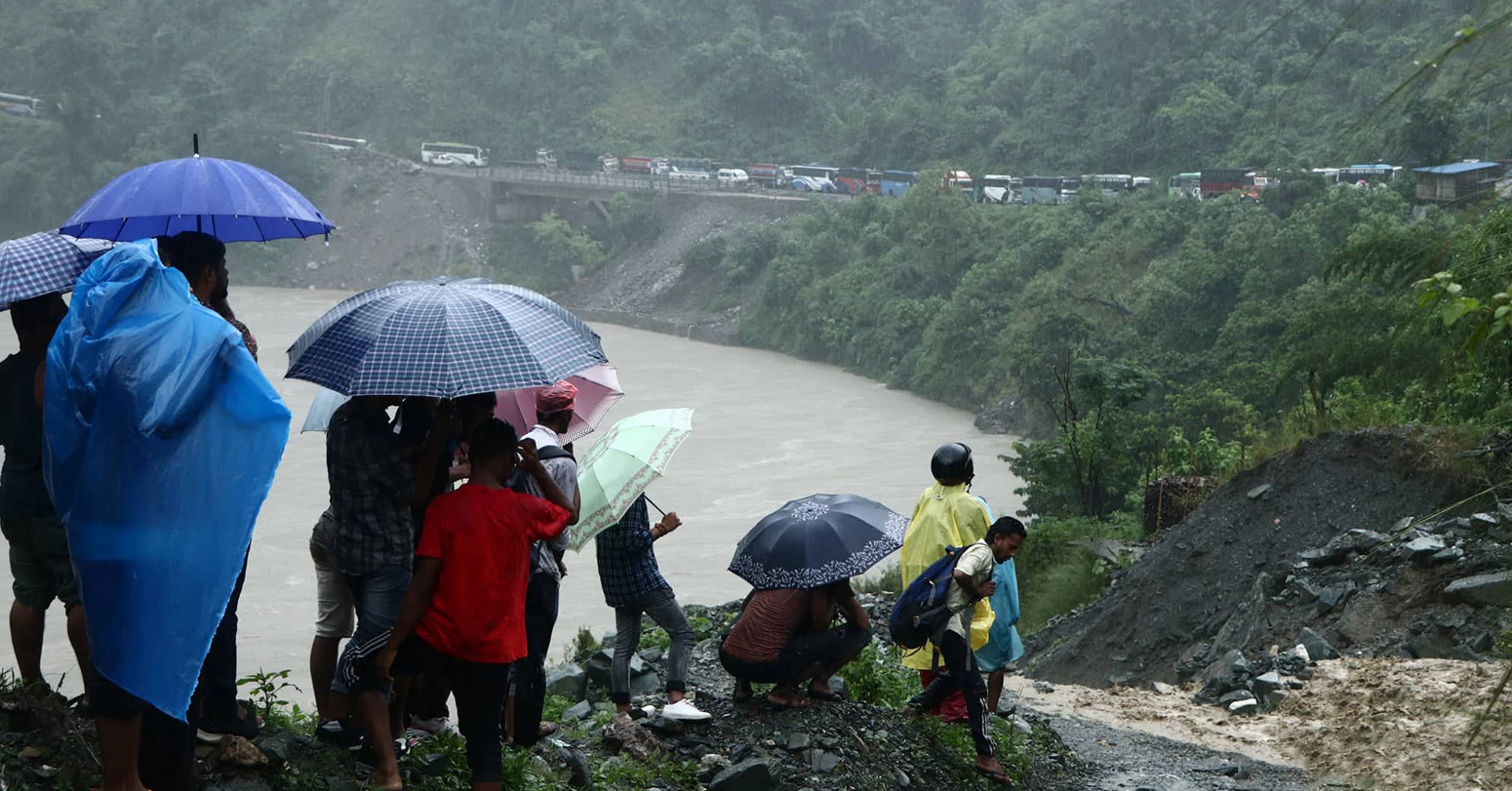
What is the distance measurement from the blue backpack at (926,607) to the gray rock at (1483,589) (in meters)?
3.70

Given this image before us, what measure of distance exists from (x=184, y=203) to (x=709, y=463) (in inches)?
768

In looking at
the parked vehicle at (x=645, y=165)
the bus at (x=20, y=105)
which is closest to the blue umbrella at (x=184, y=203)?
the parked vehicle at (x=645, y=165)

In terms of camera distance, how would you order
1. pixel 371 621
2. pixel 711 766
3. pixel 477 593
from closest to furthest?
pixel 477 593 → pixel 371 621 → pixel 711 766

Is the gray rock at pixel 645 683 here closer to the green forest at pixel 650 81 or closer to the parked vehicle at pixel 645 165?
the green forest at pixel 650 81

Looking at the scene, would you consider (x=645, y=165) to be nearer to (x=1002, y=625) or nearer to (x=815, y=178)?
(x=815, y=178)

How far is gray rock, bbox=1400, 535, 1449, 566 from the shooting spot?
7887mm

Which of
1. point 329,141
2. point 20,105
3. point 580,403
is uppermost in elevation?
point 20,105

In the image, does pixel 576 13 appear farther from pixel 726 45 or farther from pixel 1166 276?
pixel 1166 276

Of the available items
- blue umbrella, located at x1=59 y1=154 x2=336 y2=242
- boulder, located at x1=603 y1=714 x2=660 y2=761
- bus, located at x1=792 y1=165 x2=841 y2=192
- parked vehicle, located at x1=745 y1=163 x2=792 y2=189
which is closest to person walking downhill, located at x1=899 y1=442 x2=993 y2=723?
boulder, located at x1=603 y1=714 x2=660 y2=761

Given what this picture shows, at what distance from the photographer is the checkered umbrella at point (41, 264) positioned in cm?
384

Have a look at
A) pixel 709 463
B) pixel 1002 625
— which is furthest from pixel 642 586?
pixel 709 463

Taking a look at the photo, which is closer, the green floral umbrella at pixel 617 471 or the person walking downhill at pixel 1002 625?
the green floral umbrella at pixel 617 471

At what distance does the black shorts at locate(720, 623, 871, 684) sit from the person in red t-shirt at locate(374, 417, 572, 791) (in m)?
1.31

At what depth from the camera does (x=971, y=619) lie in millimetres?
4992
